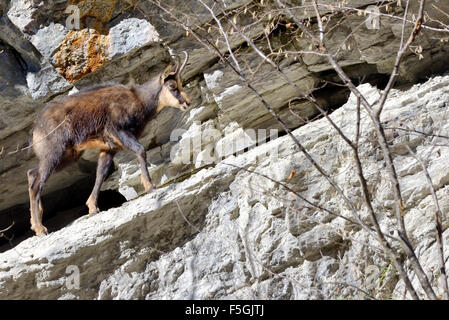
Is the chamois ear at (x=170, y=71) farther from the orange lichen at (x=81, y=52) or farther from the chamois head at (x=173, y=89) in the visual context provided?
the orange lichen at (x=81, y=52)

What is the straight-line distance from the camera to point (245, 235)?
687 centimetres

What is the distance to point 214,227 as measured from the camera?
7051 millimetres

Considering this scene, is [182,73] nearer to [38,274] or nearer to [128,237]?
[128,237]

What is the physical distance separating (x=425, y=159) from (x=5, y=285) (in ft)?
14.5

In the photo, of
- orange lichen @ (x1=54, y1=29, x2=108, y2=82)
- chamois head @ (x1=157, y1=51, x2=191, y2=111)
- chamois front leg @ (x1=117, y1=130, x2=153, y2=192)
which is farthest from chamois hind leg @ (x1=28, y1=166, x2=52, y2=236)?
chamois head @ (x1=157, y1=51, x2=191, y2=111)

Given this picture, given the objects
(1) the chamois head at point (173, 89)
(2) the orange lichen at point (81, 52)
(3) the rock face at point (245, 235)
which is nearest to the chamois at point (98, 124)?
(1) the chamois head at point (173, 89)

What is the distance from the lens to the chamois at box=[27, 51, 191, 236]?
312 inches

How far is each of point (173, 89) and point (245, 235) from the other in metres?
2.31

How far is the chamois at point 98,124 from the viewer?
7914 millimetres

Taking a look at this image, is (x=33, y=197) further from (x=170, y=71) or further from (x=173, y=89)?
(x=170, y=71)

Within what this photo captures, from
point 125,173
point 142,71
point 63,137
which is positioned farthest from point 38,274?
point 142,71

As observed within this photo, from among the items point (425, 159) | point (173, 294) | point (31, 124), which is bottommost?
point (173, 294)

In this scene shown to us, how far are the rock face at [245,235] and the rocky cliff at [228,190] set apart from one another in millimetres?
11

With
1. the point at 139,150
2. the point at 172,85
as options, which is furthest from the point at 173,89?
the point at 139,150
